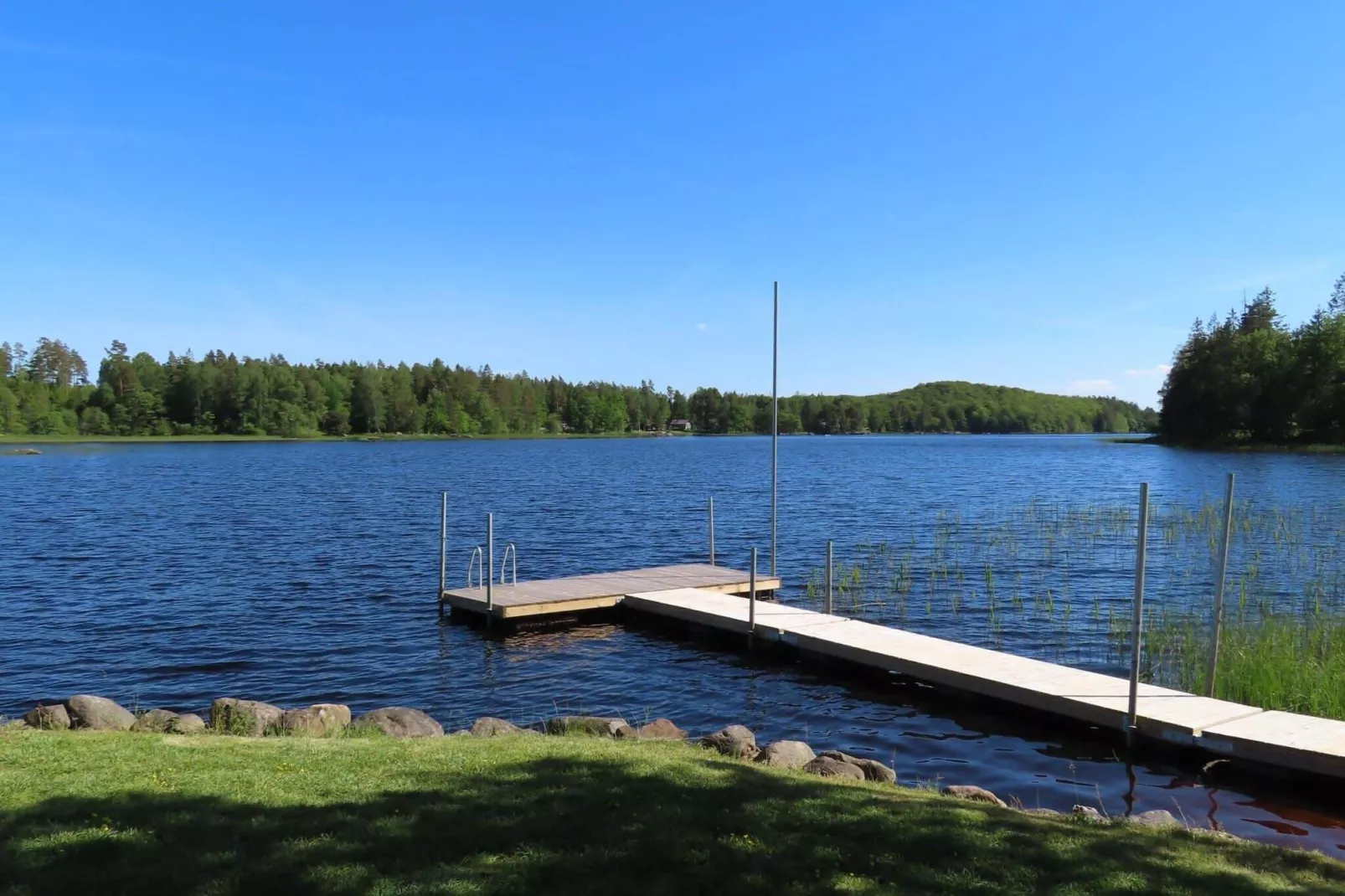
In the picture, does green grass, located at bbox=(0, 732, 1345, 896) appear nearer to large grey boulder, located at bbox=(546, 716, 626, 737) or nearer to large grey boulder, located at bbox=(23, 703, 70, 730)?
large grey boulder, located at bbox=(23, 703, 70, 730)

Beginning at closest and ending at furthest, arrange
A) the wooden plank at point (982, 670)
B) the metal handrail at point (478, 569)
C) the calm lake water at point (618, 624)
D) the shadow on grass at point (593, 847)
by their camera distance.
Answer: the shadow on grass at point (593, 847)
the wooden plank at point (982, 670)
the calm lake water at point (618, 624)
the metal handrail at point (478, 569)

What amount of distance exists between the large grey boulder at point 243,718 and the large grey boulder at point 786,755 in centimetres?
505

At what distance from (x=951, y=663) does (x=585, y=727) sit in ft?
17.8

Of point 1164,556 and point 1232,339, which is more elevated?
point 1232,339

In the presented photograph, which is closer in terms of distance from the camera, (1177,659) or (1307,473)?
(1177,659)

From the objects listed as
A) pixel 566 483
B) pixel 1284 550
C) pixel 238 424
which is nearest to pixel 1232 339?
pixel 566 483

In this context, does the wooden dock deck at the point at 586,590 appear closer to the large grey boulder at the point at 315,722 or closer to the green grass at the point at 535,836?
the large grey boulder at the point at 315,722

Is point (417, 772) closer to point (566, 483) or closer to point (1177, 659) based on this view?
point (1177, 659)

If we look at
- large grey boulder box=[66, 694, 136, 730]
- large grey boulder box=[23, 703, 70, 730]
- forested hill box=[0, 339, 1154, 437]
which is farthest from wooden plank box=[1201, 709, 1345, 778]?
forested hill box=[0, 339, 1154, 437]

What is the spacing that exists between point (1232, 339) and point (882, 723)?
8772 centimetres

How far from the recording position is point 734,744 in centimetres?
938

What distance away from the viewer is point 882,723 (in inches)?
471

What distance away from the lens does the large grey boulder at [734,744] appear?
9.25m

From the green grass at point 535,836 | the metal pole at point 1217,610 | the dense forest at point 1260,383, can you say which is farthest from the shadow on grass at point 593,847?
the dense forest at point 1260,383
